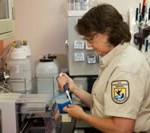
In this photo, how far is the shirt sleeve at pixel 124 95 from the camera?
4.04 ft

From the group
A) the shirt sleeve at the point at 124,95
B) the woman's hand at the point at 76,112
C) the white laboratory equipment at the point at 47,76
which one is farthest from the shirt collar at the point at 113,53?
the white laboratory equipment at the point at 47,76

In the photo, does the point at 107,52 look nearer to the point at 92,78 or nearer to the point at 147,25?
the point at 92,78

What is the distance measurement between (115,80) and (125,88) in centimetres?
6

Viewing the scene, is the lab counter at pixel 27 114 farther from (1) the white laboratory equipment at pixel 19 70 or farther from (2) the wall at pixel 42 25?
(2) the wall at pixel 42 25

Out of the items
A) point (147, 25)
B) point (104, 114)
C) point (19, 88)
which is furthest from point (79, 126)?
point (147, 25)

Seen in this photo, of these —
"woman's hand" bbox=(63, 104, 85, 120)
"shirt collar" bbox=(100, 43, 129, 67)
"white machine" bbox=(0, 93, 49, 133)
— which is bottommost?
"woman's hand" bbox=(63, 104, 85, 120)

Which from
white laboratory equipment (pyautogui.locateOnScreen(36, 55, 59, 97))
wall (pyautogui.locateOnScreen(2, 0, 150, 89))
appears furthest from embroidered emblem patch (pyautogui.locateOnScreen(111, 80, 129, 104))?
wall (pyautogui.locateOnScreen(2, 0, 150, 89))

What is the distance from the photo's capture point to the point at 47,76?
2.06 meters

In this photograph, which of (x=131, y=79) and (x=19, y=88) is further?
(x=19, y=88)

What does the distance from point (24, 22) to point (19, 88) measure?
61 centimetres

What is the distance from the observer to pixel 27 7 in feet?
7.49

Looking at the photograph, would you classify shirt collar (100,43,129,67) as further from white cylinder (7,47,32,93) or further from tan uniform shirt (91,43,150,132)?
white cylinder (7,47,32,93)

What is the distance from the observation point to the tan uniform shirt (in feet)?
4.06

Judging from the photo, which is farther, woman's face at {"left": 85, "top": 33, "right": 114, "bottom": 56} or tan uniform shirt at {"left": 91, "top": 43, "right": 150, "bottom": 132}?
woman's face at {"left": 85, "top": 33, "right": 114, "bottom": 56}
